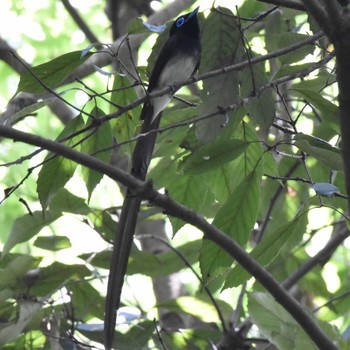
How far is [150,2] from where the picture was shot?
4398 millimetres

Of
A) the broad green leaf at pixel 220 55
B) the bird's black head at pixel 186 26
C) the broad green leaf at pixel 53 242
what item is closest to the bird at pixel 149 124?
the bird's black head at pixel 186 26

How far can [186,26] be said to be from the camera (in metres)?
2.64

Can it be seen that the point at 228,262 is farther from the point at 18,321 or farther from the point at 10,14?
the point at 10,14

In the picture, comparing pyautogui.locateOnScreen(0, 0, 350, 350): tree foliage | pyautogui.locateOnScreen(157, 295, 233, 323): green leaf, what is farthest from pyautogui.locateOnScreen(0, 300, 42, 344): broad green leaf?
pyautogui.locateOnScreen(157, 295, 233, 323): green leaf

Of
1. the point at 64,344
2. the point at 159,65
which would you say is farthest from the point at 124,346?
the point at 159,65

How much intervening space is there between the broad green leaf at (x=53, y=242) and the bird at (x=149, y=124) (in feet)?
1.78

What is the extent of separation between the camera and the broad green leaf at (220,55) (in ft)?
6.95

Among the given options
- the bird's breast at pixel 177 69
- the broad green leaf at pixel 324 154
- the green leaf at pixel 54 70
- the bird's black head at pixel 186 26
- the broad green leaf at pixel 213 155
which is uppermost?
the bird's black head at pixel 186 26

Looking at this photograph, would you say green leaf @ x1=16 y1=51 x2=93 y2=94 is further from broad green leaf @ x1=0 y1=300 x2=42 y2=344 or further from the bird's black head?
broad green leaf @ x1=0 y1=300 x2=42 y2=344

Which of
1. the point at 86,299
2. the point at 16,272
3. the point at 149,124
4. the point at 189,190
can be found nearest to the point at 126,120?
the point at 149,124

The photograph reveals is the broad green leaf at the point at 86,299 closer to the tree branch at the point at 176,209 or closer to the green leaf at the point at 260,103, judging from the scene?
the green leaf at the point at 260,103

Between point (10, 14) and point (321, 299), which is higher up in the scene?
point (10, 14)

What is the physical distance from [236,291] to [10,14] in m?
2.92

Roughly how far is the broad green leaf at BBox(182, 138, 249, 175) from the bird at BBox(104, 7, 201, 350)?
0.40ft
